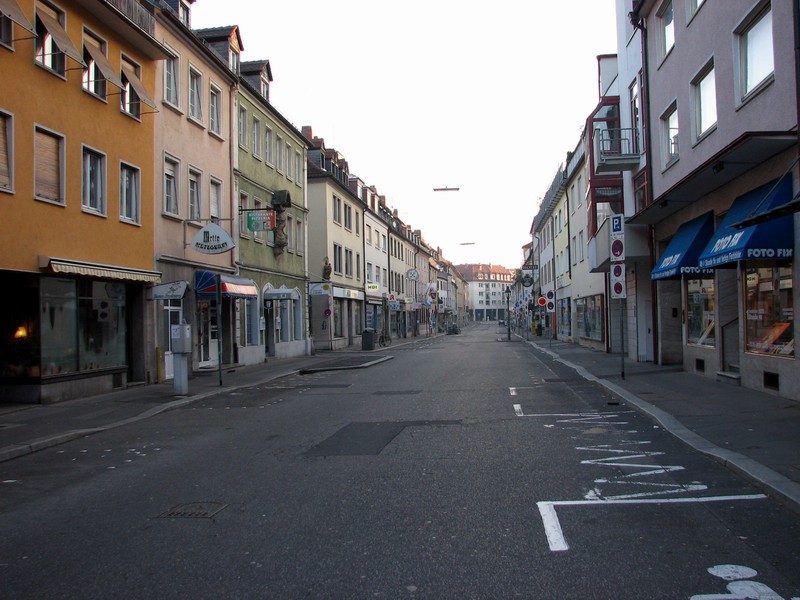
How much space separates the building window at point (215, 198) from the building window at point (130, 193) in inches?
192

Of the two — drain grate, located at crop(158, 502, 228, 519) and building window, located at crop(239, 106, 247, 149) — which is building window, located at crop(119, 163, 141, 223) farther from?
drain grate, located at crop(158, 502, 228, 519)

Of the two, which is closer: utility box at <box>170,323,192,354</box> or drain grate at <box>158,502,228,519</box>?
drain grate at <box>158,502,228,519</box>

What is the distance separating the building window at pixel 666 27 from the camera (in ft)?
53.4

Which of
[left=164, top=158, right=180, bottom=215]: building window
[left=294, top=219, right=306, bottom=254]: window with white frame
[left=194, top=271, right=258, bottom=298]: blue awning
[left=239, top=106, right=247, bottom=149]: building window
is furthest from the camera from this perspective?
[left=294, top=219, right=306, bottom=254]: window with white frame

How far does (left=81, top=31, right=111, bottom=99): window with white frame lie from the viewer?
15117 mm

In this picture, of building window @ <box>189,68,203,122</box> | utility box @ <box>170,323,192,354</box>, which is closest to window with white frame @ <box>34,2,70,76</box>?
utility box @ <box>170,323,192,354</box>

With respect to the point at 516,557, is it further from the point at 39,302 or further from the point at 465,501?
the point at 39,302

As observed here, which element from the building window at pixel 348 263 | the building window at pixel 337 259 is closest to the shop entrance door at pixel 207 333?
the building window at pixel 337 259

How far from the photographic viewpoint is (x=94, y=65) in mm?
15672

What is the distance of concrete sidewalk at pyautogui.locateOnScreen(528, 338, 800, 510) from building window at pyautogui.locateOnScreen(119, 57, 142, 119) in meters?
13.1

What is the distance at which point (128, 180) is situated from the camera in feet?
56.1

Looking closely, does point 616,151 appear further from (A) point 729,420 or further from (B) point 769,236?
(A) point 729,420

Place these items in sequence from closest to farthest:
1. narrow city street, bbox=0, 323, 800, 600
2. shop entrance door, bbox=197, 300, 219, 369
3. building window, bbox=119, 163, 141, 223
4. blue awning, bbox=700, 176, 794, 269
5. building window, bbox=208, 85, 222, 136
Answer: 1. narrow city street, bbox=0, 323, 800, 600
2. blue awning, bbox=700, 176, 794, 269
3. building window, bbox=119, 163, 141, 223
4. shop entrance door, bbox=197, 300, 219, 369
5. building window, bbox=208, 85, 222, 136

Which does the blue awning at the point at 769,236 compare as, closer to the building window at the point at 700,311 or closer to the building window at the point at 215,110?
the building window at the point at 700,311
